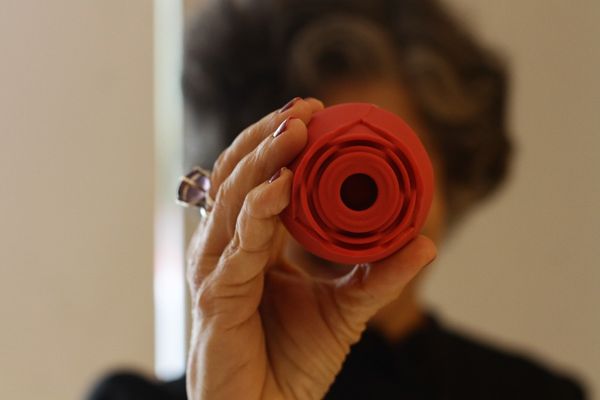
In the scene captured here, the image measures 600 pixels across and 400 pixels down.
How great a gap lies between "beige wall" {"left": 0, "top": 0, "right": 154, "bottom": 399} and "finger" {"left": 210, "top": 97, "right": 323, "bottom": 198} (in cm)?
66

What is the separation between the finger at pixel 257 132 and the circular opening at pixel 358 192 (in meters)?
0.05

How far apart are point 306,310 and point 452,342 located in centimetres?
57

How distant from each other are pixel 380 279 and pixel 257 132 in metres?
0.12

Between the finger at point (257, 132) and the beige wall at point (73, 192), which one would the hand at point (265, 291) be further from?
the beige wall at point (73, 192)

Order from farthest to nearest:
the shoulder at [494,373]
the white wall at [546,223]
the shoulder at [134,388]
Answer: the white wall at [546,223], the shoulder at [494,373], the shoulder at [134,388]

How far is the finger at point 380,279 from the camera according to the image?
39 cm

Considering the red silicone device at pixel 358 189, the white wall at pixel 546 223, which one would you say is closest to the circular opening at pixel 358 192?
the red silicone device at pixel 358 189

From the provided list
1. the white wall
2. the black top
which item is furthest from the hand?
the white wall

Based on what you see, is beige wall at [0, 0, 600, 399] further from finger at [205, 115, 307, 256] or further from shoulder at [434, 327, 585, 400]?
finger at [205, 115, 307, 256]

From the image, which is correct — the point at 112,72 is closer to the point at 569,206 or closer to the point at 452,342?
the point at 452,342

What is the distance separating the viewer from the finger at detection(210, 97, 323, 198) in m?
0.40

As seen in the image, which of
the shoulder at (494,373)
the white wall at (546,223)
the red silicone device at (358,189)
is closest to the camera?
the red silicone device at (358,189)

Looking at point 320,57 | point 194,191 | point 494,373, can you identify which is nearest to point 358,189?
point 194,191

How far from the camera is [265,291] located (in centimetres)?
49
